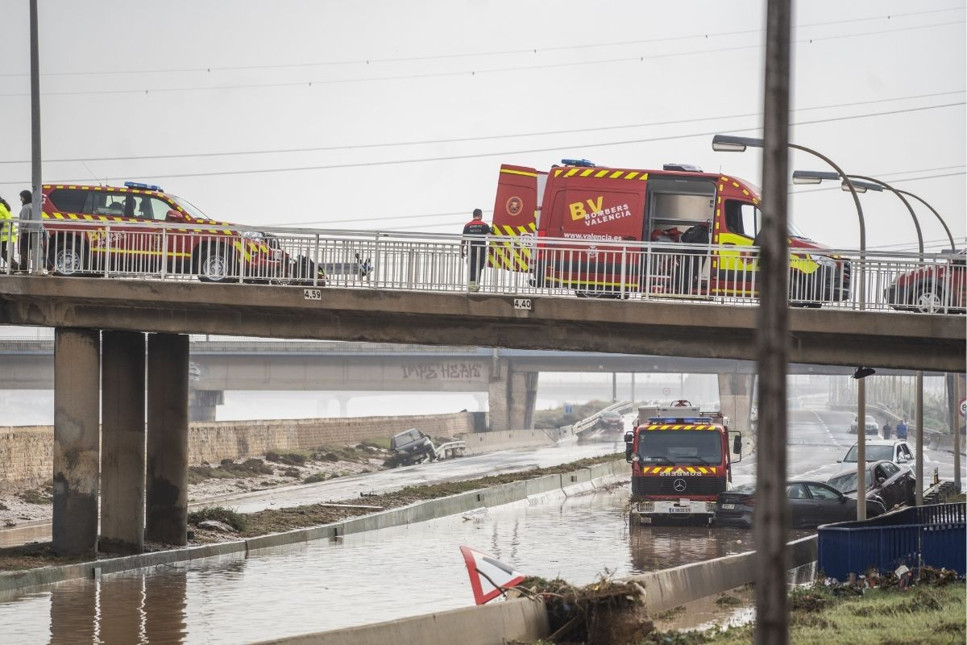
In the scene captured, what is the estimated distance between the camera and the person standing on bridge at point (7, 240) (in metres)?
25.3

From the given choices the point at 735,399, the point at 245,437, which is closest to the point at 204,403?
the point at 735,399

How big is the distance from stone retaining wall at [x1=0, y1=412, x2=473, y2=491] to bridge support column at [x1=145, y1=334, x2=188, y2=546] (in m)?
15.5

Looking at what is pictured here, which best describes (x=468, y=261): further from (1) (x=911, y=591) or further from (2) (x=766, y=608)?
(2) (x=766, y=608)

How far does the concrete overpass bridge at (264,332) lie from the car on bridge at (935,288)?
0.48 meters

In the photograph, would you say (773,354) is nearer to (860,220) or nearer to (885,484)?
(860,220)

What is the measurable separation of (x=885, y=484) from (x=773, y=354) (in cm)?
2749

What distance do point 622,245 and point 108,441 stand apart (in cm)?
1075

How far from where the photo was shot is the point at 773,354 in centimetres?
891

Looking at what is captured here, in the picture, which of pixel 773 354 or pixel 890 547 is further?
pixel 890 547

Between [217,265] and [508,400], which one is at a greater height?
[217,265]

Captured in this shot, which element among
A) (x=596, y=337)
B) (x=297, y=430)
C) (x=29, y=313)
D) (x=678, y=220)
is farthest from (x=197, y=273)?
(x=297, y=430)

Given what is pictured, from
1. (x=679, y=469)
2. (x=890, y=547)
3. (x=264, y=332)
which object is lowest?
(x=679, y=469)

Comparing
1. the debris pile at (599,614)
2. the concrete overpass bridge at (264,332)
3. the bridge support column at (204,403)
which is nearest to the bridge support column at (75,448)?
the concrete overpass bridge at (264,332)

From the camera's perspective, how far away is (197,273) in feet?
85.2
